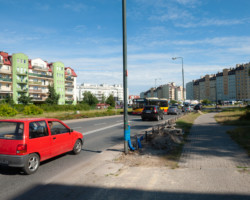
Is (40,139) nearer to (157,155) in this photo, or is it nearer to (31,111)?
(157,155)

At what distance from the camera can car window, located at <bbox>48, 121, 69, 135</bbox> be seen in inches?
263

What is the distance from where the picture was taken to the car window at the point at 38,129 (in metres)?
5.83

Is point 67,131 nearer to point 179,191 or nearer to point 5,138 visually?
point 5,138

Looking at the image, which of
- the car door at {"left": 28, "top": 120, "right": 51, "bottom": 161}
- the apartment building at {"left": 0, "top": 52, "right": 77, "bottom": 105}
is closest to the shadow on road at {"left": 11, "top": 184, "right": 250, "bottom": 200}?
the car door at {"left": 28, "top": 120, "right": 51, "bottom": 161}

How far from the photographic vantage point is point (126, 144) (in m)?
7.70

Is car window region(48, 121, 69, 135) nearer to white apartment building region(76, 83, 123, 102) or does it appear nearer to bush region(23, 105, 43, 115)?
bush region(23, 105, 43, 115)

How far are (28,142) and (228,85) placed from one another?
6074 inches

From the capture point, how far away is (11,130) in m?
5.95

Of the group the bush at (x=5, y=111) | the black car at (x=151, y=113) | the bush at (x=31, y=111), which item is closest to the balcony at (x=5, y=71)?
the bush at (x=31, y=111)

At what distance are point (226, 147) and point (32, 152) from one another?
6.68 metres

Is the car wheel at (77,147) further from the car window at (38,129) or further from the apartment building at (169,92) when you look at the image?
the apartment building at (169,92)

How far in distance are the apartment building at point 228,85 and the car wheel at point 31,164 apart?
12700 centimetres

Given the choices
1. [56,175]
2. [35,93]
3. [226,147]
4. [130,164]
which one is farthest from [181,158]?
[35,93]

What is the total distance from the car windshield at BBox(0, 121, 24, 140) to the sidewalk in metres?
1.45
